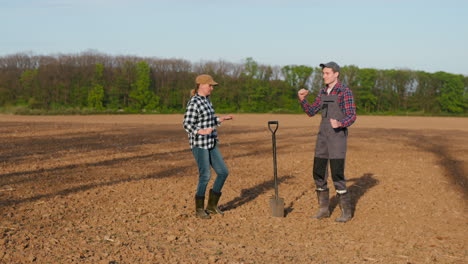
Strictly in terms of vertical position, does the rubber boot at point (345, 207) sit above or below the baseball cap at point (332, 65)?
below

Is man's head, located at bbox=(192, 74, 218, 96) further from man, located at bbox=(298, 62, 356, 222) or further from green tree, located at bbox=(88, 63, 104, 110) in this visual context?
green tree, located at bbox=(88, 63, 104, 110)

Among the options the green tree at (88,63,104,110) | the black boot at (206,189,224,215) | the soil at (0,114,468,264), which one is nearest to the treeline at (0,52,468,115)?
the green tree at (88,63,104,110)

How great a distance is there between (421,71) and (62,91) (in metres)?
48.1

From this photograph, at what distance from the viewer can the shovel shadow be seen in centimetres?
741

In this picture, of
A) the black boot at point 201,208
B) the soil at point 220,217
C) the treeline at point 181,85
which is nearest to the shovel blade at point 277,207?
the soil at point 220,217

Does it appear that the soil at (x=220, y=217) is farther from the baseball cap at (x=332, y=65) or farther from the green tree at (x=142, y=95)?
the green tree at (x=142, y=95)

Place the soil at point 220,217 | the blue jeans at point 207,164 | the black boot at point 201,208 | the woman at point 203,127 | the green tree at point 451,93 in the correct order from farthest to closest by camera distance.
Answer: the green tree at point 451,93
the black boot at point 201,208
the blue jeans at point 207,164
the woman at point 203,127
the soil at point 220,217

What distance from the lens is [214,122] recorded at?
6105 millimetres

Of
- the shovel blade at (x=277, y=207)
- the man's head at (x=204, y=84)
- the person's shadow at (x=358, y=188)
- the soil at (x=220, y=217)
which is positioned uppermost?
the man's head at (x=204, y=84)

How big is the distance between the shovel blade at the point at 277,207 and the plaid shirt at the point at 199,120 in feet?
4.20

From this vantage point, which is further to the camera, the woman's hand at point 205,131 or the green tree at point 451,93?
the green tree at point 451,93

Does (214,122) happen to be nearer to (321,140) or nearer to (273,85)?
(321,140)

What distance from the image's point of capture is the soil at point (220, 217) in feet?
16.2

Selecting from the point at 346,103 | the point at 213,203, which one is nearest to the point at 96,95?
the point at 213,203
